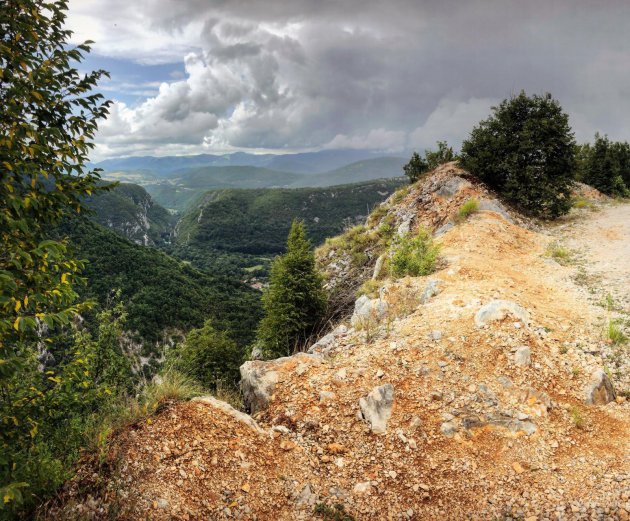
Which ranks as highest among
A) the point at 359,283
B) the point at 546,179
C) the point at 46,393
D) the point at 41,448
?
the point at 546,179

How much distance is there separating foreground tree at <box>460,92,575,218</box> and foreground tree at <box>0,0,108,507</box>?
72.5 feet

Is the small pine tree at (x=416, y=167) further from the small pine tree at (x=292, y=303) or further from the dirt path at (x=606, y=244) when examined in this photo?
the small pine tree at (x=292, y=303)

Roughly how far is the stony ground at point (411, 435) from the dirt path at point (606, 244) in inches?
105

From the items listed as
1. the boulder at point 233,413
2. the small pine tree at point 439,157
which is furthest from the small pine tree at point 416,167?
the boulder at point 233,413

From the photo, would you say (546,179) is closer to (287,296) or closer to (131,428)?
(287,296)

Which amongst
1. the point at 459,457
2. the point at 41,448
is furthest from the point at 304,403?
the point at 41,448

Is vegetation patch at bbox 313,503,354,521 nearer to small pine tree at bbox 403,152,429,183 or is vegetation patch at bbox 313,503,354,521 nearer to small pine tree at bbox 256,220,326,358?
small pine tree at bbox 256,220,326,358

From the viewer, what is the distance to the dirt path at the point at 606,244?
10930 mm

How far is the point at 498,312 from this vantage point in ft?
26.9

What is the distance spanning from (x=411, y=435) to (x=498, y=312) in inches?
153

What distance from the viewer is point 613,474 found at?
16.6ft

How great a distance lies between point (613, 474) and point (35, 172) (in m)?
8.70

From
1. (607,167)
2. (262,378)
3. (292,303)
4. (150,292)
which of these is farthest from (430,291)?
(150,292)

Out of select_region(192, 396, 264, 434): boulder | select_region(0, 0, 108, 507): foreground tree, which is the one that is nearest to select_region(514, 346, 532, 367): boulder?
select_region(192, 396, 264, 434): boulder
